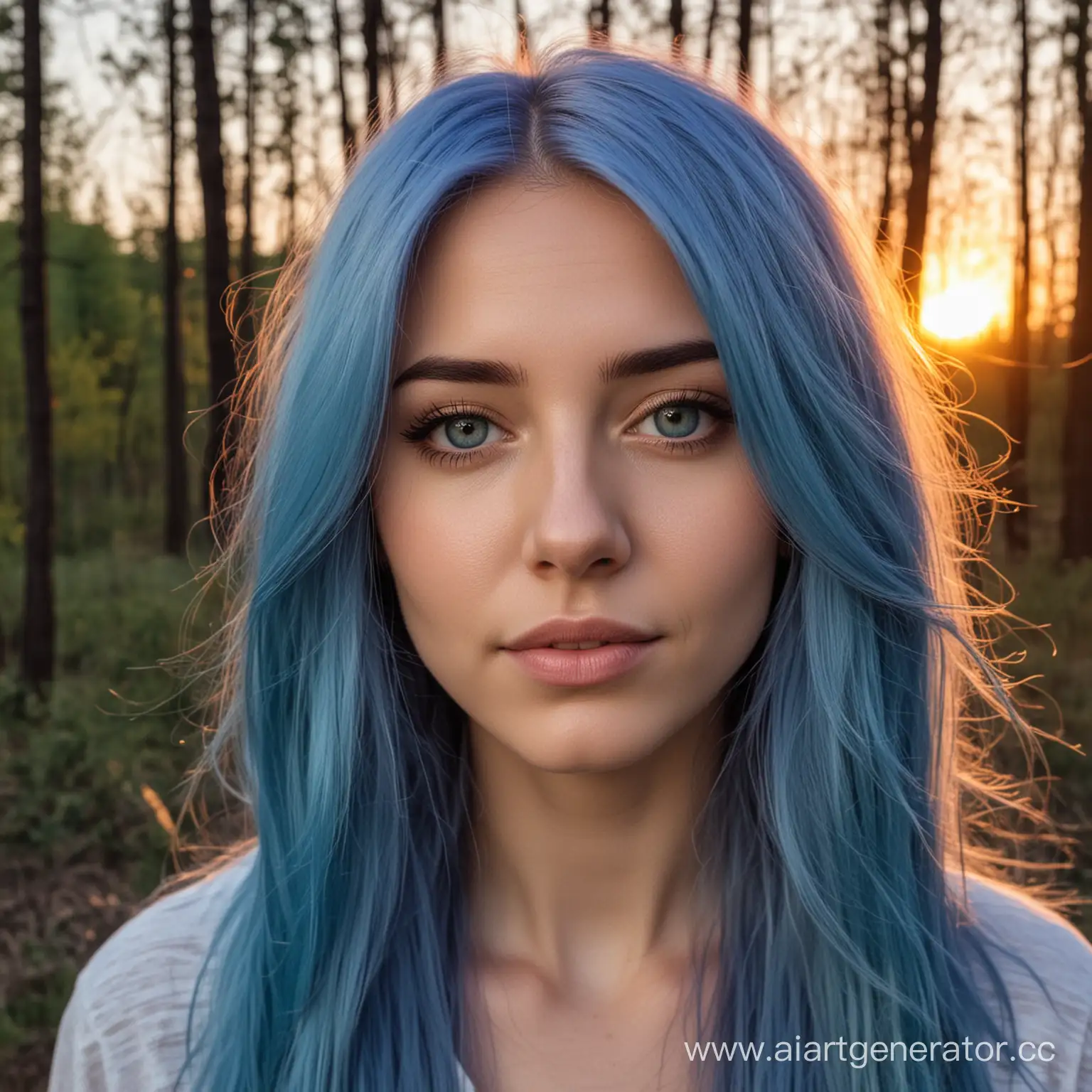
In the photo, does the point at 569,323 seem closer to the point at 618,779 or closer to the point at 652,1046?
the point at 618,779

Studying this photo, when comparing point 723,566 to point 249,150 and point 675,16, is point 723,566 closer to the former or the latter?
point 675,16

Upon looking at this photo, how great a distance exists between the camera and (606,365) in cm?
151

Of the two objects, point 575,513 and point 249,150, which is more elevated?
point 249,150

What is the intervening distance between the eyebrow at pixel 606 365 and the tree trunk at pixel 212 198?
5.46 m

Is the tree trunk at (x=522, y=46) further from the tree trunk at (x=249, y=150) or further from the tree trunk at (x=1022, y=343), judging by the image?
the tree trunk at (x=249, y=150)

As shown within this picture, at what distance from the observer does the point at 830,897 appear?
1.74 meters

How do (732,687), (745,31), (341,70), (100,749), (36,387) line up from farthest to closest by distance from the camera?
1. (341,70)
2. (745,31)
3. (36,387)
4. (100,749)
5. (732,687)

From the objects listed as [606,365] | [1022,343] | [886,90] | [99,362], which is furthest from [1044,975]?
[99,362]

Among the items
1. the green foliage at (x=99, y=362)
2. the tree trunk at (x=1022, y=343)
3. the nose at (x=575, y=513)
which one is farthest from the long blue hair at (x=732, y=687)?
the green foliage at (x=99, y=362)

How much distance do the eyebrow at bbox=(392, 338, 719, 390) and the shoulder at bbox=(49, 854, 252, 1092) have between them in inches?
42.0

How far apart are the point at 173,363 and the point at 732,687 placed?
18.0 metres

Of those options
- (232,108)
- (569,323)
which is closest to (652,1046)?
(569,323)

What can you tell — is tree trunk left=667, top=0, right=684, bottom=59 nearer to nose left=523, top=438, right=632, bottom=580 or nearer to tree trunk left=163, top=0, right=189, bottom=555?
nose left=523, top=438, right=632, bottom=580

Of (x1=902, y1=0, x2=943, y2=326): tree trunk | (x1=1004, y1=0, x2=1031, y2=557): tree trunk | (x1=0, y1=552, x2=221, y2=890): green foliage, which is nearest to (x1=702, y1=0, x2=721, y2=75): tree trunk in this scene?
(x1=902, y1=0, x2=943, y2=326): tree trunk
